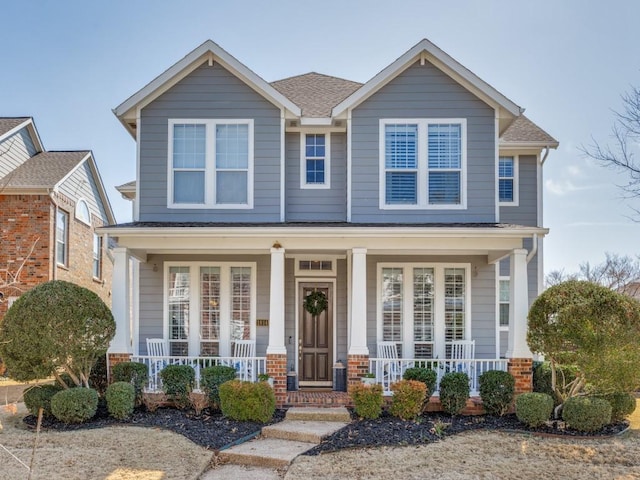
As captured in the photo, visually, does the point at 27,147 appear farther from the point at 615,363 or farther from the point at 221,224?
the point at 615,363

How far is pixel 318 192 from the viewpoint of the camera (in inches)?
493

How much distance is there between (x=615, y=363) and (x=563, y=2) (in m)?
7.47

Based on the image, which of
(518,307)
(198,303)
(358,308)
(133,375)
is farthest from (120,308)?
(518,307)

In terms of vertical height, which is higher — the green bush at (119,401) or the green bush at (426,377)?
the green bush at (426,377)

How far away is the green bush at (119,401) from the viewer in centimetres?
954

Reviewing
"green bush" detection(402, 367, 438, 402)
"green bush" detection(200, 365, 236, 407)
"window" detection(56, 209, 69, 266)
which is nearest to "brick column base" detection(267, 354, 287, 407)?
"green bush" detection(200, 365, 236, 407)

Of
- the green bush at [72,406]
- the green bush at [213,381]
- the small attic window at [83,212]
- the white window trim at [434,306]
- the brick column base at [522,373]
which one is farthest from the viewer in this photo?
the small attic window at [83,212]

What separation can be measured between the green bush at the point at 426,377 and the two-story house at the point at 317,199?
47.6 inches

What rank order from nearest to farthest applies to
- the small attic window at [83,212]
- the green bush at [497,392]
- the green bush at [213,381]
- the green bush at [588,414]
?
the green bush at [588,414] → the green bush at [497,392] → the green bush at [213,381] → the small attic window at [83,212]

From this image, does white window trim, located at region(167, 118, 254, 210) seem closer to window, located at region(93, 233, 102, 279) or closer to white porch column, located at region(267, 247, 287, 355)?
white porch column, located at region(267, 247, 287, 355)

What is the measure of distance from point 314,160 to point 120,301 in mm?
4977

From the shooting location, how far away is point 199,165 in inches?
473

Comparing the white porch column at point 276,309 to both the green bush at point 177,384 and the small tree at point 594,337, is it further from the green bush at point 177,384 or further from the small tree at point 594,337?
the small tree at point 594,337

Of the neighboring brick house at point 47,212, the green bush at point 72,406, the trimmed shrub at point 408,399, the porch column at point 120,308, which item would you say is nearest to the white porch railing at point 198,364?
the porch column at point 120,308
